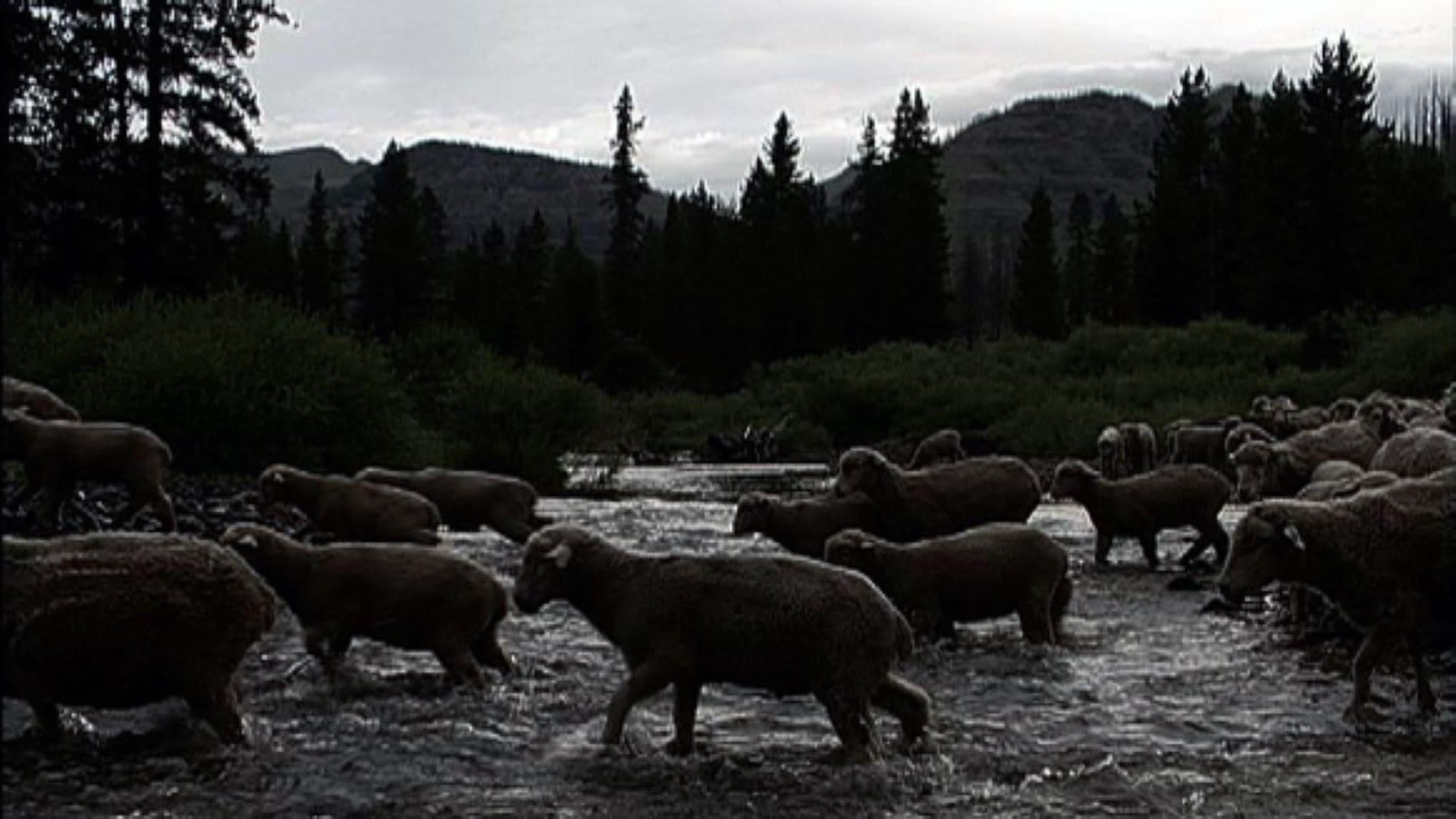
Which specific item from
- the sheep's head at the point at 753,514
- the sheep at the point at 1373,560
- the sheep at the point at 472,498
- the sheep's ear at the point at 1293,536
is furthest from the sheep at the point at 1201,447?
the sheep's ear at the point at 1293,536

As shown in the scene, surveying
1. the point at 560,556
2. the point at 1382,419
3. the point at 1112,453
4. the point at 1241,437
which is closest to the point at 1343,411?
the point at 1241,437

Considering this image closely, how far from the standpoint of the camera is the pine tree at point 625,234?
98.7 meters

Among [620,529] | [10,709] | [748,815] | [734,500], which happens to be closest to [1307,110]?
[734,500]

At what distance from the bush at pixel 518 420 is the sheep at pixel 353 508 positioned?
13.9 metres

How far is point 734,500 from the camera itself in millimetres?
27609

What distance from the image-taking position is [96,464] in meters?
13.9

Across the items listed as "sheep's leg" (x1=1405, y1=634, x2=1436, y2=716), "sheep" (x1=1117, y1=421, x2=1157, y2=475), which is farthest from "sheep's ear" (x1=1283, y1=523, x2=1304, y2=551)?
"sheep" (x1=1117, y1=421, x2=1157, y2=475)

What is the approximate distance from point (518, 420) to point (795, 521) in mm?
15773

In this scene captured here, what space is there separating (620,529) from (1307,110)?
2186 inches

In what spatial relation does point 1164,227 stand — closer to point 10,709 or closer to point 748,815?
point 748,815

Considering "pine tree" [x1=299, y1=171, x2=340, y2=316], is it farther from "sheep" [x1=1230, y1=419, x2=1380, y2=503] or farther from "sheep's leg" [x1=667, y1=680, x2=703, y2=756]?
"sheep's leg" [x1=667, y1=680, x2=703, y2=756]

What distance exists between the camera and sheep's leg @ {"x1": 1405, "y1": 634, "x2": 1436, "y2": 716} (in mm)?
9742

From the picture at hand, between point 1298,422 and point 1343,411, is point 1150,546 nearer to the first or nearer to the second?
point 1343,411

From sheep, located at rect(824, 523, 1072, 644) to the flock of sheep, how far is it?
0.06 feet
